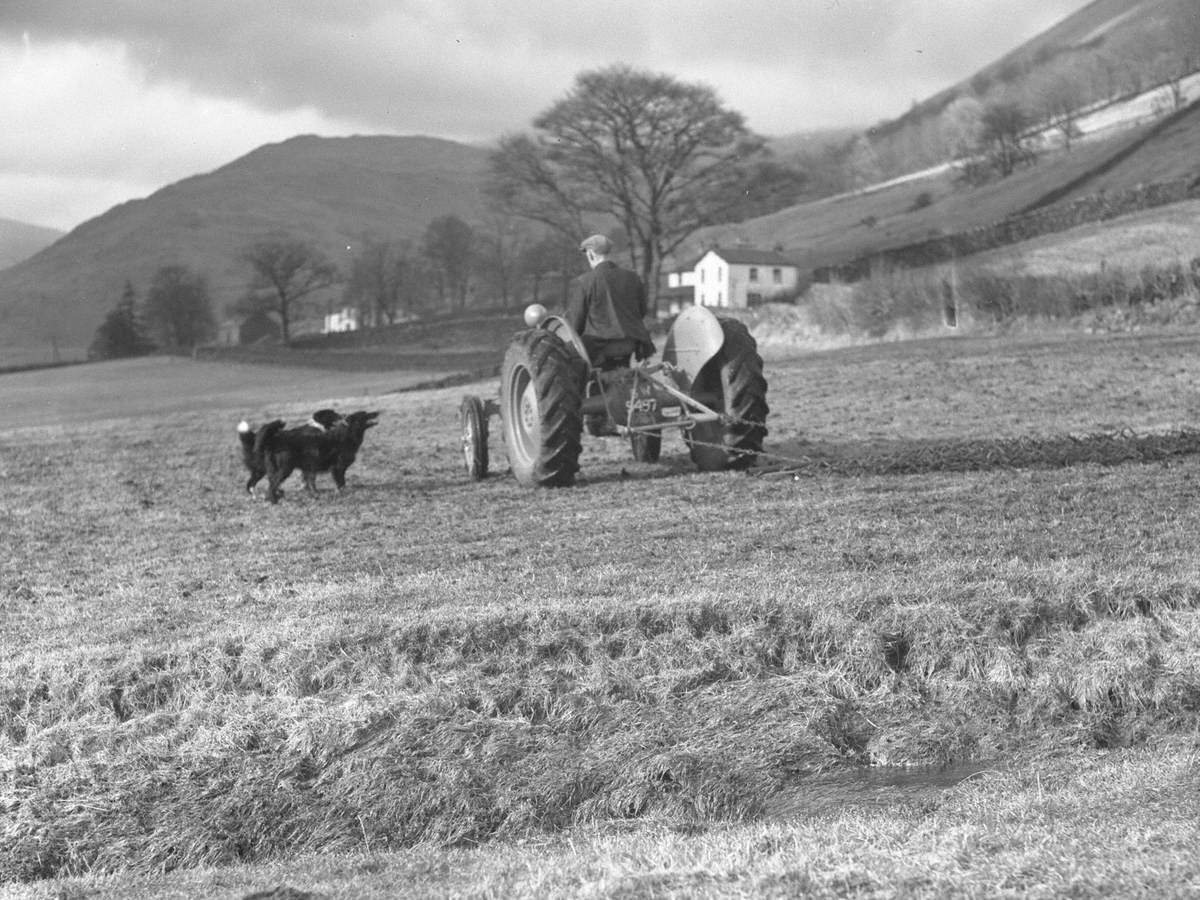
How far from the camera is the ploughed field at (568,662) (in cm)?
607

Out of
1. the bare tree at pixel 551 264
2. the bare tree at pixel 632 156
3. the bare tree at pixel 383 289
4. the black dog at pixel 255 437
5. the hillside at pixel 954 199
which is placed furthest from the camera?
the bare tree at pixel 383 289

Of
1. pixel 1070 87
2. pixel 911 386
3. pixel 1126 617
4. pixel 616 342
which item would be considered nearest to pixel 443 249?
pixel 1070 87

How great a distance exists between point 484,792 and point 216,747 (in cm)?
135

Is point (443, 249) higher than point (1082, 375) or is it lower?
higher

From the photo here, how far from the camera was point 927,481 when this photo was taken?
11.7m

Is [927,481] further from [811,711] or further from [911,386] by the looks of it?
[911,386]

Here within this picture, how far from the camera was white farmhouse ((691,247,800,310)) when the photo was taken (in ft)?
259

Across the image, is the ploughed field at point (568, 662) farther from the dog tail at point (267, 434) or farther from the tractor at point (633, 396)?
the dog tail at point (267, 434)

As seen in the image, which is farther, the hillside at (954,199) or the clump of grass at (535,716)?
the hillside at (954,199)

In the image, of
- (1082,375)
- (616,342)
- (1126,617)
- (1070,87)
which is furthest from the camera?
(1070,87)

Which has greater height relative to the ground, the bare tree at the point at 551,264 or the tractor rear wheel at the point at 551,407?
the bare tree at the point at 551,264

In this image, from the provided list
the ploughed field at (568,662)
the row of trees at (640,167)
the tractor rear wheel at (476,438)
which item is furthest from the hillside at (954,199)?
the ploughed field at (568,662)

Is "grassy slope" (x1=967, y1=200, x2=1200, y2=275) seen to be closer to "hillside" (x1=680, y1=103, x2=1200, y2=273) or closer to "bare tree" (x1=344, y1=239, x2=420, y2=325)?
"hillside" (x1=680, y1=103, x2=1200, y2=273)

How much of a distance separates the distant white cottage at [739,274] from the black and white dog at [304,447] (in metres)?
64.1
